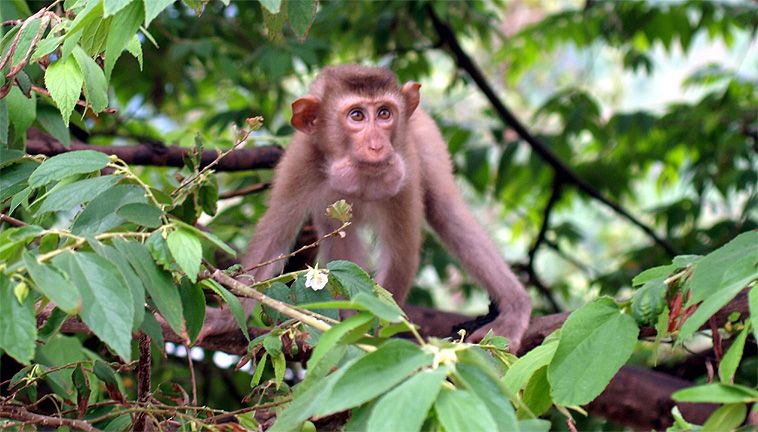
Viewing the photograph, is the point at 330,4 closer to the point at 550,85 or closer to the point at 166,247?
the point at 166,247

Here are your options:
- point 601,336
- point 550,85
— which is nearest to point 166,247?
point 601,336

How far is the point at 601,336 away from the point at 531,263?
14.0 ft

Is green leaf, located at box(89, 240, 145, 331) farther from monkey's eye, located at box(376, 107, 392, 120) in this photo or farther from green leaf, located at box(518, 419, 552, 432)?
monkey's eye, located at box(376, 107, 392, 120)

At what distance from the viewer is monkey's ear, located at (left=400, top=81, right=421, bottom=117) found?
465 cm

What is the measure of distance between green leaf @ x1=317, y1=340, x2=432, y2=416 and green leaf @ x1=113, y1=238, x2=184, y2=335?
515mm

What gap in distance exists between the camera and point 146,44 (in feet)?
18.3

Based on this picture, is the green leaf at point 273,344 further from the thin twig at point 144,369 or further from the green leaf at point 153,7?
the green leaf at point 153,7

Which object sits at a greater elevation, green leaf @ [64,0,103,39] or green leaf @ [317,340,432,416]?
green leaf @ [64,0,103,39]

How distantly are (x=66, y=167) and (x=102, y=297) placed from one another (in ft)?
1.85

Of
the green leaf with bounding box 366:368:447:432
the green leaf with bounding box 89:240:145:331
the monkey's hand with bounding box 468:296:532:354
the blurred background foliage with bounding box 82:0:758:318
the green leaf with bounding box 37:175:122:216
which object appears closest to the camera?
the green leaf with bounding box 366:368:447:432

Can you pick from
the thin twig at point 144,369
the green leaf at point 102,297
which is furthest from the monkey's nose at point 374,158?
the green leaf at point 102,297

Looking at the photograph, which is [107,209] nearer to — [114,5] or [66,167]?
[66,167]

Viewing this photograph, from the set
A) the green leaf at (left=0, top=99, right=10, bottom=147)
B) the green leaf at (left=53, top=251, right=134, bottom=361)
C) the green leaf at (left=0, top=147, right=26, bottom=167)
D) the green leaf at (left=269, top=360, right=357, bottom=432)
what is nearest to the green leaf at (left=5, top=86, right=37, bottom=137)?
the green leaf at (left=0, top=99, right=10, bottom=147)

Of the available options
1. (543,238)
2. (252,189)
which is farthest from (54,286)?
(543,238)
